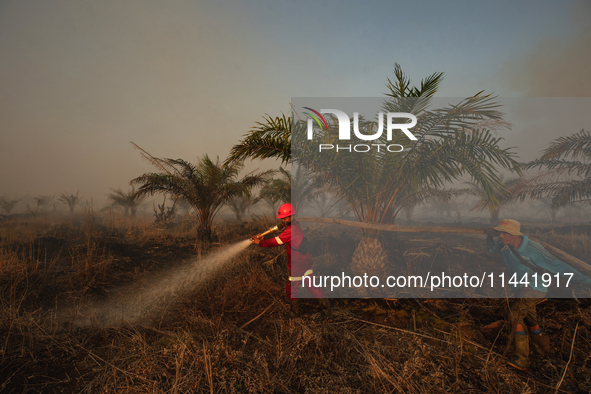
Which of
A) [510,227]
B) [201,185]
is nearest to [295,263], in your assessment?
[510,227]

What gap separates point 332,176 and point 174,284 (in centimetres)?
492

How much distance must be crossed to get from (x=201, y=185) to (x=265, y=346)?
8.59 metres

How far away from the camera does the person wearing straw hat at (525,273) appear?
3.04m

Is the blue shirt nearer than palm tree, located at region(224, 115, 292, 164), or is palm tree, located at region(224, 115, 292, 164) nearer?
the blue shirt

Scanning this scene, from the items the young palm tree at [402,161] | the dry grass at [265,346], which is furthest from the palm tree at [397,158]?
the dry grass at [265,346]

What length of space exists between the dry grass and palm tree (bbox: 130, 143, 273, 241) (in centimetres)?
496

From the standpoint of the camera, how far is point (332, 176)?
653cm

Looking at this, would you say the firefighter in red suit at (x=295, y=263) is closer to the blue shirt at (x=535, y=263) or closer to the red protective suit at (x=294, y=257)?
the red protective suit at (x=294, y=257)

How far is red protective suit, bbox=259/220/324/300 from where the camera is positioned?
4.38 meters

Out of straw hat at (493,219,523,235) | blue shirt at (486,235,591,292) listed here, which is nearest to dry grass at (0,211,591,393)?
blue shirt at (486,235,591,292)

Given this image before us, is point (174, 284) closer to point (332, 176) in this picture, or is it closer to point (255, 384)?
point (255, 384)

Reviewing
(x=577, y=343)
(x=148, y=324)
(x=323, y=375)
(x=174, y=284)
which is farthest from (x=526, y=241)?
(x=174, y=284)

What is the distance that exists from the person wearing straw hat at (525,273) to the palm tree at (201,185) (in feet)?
29.6

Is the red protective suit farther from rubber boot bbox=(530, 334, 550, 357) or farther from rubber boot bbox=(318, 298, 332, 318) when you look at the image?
rubber boot bbox=(530, 334, 550, 357)
